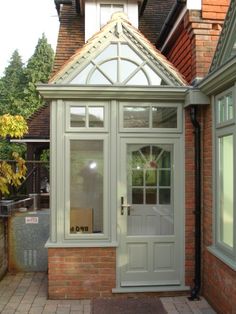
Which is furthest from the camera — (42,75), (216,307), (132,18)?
(42,75)

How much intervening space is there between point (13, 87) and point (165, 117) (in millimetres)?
33234

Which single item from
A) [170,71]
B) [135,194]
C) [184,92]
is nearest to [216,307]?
[135,194]

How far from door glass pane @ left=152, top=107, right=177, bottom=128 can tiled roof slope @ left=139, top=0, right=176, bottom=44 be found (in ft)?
12.9

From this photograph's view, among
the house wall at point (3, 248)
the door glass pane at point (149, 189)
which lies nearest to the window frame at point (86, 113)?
the door glass pane at point (149, 189)

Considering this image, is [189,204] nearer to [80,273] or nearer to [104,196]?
[104,196]

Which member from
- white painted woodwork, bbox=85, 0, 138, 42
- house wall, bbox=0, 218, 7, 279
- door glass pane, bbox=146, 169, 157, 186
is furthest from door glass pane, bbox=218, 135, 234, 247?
white painted woodwork, bbox=85, 0, 138, 42

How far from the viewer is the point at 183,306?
5641 mm

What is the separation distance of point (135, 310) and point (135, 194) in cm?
170

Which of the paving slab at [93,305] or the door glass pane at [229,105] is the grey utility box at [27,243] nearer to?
the paving slab at [93,305]

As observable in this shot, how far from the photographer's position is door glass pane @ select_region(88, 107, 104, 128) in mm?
6090

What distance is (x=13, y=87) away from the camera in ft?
122

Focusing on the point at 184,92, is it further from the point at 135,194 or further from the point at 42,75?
the point at 42,75

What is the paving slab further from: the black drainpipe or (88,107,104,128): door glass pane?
(88,107,104,128): door glass pane

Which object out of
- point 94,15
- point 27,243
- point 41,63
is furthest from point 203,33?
point 41,63
